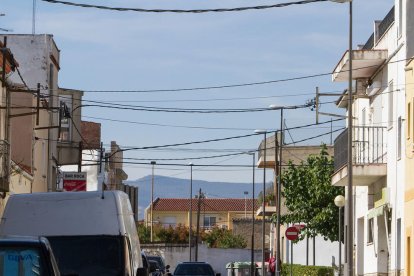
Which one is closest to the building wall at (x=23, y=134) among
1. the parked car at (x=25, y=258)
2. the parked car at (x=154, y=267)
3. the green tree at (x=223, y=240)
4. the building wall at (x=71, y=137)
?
the building wall at (x=71, y=137)

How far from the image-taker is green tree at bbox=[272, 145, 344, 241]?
5031 cm

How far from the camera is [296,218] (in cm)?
5175

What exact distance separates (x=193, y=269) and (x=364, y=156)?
824cm

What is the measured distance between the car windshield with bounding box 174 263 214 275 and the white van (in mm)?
23119

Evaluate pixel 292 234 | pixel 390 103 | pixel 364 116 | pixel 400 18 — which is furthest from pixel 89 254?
pixel 292 234

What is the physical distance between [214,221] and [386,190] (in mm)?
117096

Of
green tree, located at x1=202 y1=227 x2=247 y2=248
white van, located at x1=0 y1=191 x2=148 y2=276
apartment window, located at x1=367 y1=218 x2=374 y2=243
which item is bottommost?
white van, located at x1=0 y1=191 x2=148 y2=276

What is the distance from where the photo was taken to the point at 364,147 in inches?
1560

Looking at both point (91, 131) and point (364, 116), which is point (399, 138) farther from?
point (91, 131)

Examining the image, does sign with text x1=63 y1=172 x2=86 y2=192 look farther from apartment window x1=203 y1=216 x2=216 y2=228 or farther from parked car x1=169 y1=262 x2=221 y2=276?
apartment window x1=203 y1=216 x2=216 y2=228

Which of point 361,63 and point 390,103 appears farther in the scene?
point 361,63

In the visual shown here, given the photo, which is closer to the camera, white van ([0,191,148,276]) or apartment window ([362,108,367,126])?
white van ([0,191,148,276])

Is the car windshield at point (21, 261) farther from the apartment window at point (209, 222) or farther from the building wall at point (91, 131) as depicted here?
the apartment window at point (209, 222)

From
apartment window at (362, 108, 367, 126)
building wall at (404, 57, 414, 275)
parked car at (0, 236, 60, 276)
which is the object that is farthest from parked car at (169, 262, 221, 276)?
parked car at (0, 236, 60, 276)
